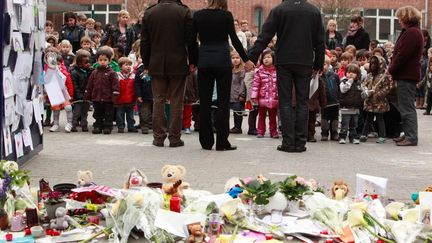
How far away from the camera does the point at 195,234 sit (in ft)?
14.4

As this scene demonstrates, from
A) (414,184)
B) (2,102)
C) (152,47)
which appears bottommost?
(414,184)

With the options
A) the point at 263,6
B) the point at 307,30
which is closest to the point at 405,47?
the point at 307,30

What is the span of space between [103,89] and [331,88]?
12.4ft

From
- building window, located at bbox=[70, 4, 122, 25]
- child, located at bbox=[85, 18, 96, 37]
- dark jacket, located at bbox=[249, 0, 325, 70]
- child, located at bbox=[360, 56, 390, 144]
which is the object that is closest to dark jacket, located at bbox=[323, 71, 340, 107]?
child, located at bbox=[360, 56, 390, 144]

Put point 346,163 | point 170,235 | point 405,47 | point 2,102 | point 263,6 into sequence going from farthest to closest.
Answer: point 263,6
point 405,47
point 346,163
point 2,102
point 170,235

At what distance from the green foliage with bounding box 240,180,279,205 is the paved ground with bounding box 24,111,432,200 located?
1.08m

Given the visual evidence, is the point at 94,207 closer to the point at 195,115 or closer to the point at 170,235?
the point at 170,235

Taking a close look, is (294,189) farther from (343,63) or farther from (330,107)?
(343,63)

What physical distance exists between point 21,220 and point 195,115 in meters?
7.06

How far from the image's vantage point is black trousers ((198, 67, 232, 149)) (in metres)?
8.70

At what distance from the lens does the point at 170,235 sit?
4434mm

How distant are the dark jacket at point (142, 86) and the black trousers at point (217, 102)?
256 cm

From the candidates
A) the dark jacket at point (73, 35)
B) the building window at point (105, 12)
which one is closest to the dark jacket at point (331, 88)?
the dark jacket at point (73, 35)

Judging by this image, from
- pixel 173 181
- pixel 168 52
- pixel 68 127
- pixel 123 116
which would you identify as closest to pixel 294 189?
pixel 173 181
